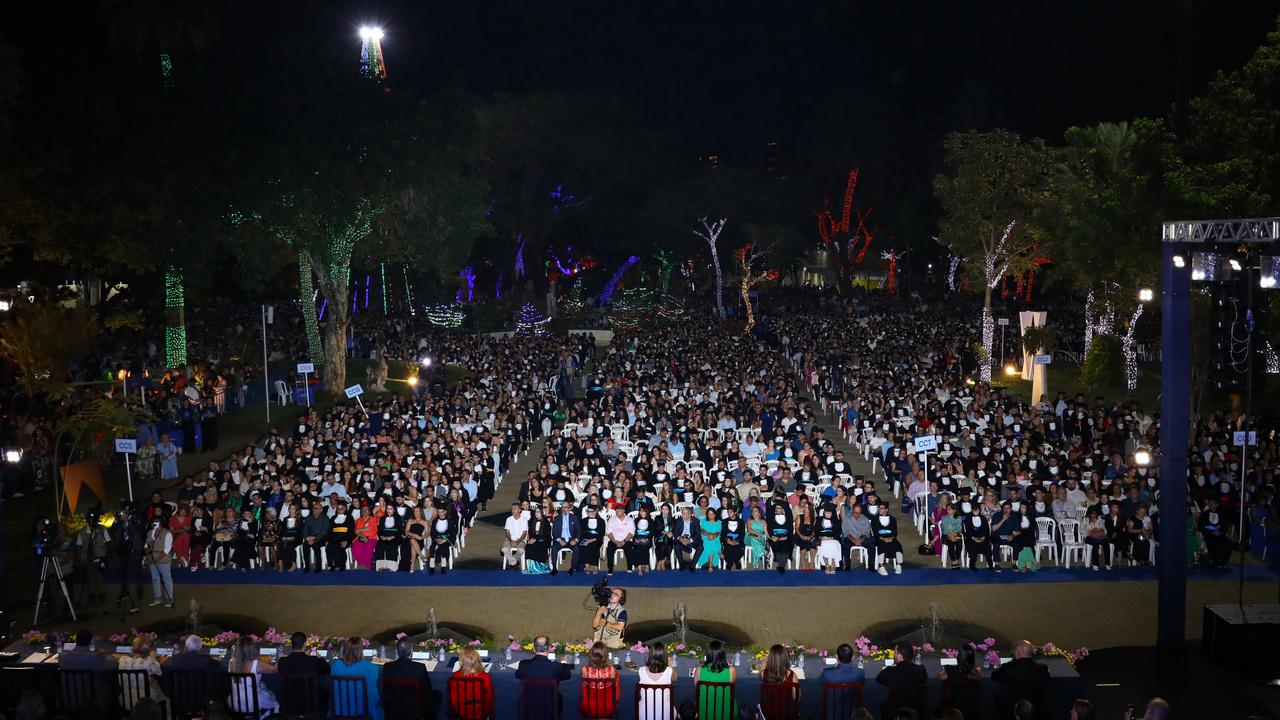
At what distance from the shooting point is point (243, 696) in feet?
28.1

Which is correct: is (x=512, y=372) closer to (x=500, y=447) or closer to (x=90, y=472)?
(x=500, y=447)

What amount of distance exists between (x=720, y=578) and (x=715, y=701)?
17.1 feet

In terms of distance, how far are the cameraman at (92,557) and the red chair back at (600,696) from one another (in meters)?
7.29

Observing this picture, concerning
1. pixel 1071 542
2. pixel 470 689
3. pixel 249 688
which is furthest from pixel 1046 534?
pixel 249 688

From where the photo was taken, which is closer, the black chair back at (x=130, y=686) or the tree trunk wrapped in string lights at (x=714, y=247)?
the black chair back at (x=130, y=686)

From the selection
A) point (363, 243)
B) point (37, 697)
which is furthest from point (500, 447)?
point (363, 243)

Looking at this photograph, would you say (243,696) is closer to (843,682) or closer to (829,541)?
(843,682)

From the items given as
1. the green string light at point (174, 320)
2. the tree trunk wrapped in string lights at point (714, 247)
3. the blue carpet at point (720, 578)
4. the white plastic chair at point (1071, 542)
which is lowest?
the blue carpet at point (720, 578)

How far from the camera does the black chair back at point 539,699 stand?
27.4 ft

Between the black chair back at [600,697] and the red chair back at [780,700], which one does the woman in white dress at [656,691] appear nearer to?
the black chair back at [600,697]

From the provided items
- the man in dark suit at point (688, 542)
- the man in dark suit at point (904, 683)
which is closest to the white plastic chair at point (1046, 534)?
the man in dark suit at point (688, 542)

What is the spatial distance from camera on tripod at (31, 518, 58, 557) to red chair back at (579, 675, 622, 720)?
746 cm

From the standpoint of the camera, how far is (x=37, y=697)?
757 cm

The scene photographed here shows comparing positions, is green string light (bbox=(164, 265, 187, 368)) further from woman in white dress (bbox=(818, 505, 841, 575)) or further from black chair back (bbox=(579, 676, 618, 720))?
black chair back (bbox=(579, 676, 618, 720))
